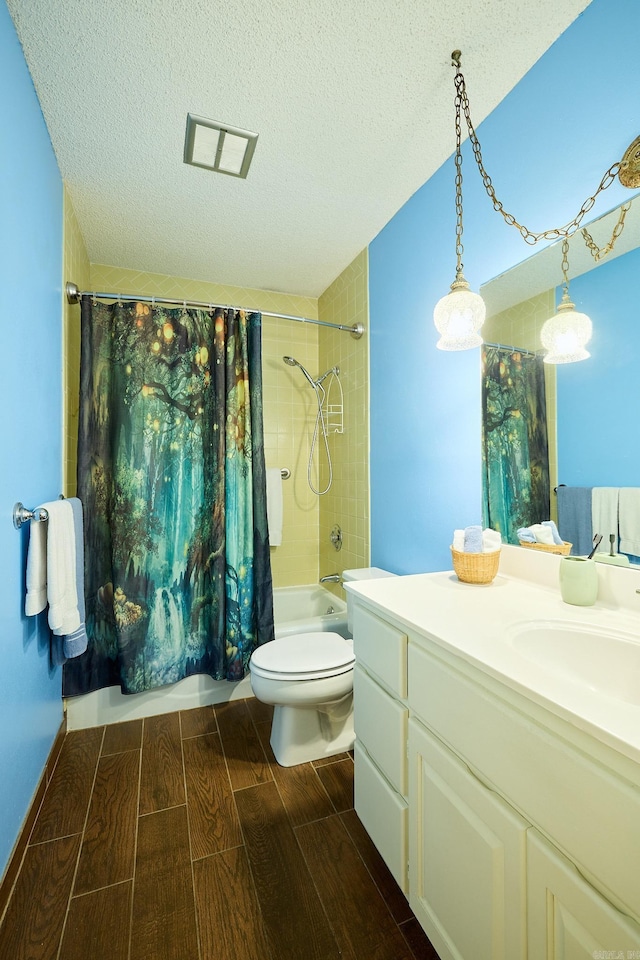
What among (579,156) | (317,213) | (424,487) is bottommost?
(424,487)

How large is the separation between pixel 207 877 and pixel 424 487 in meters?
1.50

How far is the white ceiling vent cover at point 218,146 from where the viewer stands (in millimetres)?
1458

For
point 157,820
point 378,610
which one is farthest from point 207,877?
point 378,610

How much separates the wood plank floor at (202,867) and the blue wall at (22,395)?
17 cm

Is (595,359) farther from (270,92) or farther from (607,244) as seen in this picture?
(270,92)

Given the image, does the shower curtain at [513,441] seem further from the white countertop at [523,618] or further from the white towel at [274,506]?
the white towel at [274,506]

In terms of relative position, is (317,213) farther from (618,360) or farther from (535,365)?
(618,360)

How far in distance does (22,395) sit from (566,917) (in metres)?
1.74

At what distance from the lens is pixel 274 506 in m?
2.68

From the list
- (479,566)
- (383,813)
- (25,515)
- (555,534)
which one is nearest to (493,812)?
(383,813)

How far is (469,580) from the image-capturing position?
126 cm

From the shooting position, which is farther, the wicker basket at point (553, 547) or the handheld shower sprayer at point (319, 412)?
the handheld shower sprayer at point (319, 412)

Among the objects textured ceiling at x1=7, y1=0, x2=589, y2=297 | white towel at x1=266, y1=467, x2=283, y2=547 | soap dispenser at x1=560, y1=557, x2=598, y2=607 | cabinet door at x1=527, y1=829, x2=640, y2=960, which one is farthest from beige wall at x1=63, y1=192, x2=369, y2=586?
cabinet door at x1=527, y1=829, x2=640, y2=960

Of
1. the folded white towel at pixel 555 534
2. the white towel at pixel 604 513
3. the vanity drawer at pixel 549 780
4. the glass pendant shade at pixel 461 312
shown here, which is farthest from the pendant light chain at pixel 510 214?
the vanity drawer at pixel 549 780
